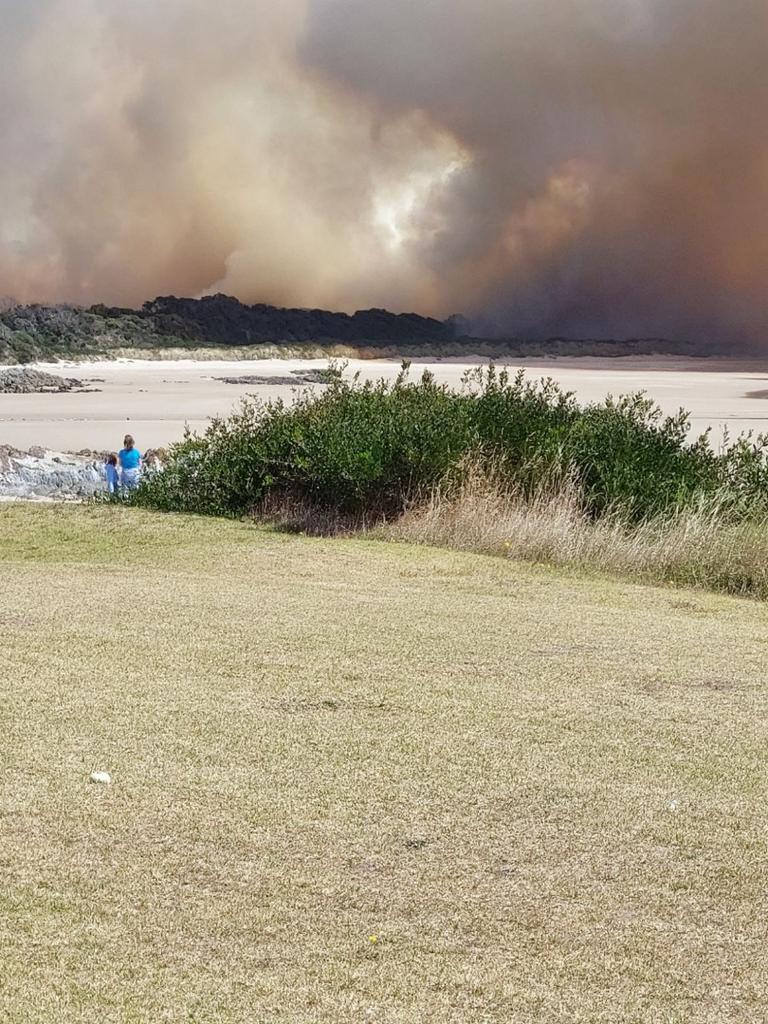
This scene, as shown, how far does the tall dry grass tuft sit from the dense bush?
0.23m

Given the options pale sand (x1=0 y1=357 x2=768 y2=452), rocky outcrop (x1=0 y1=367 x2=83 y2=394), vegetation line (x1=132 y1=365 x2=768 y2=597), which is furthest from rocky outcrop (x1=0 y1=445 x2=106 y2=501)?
rocky outcrop (x1=0 y1=367 x2=83 y2=394)

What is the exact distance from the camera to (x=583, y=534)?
13.9 m

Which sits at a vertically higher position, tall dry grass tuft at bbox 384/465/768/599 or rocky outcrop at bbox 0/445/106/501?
tall dry grass tuft at bbox 384/465/768/599

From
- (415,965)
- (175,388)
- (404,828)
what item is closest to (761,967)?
(415,965)

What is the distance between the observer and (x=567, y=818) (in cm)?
523

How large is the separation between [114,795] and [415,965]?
1.82 meters

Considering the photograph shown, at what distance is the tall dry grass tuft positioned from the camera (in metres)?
13.0

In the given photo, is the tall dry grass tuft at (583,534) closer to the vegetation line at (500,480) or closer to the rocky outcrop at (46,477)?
the vegetation line at (500,480)

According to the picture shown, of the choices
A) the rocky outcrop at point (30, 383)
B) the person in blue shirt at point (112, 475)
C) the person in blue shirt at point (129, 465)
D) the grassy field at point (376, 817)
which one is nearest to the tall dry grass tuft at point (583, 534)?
the grassy field at point (376, 817)

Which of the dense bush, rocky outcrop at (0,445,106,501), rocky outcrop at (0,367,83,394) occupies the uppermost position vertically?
the dense bush

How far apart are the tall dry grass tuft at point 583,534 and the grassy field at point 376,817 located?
11.2 ft

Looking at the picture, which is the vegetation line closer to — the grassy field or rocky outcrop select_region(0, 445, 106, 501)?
rocky outcrop select_region(0, 445, 106, 501)

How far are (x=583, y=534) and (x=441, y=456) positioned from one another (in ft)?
7.51

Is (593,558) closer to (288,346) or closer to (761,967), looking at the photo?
(761,967)
